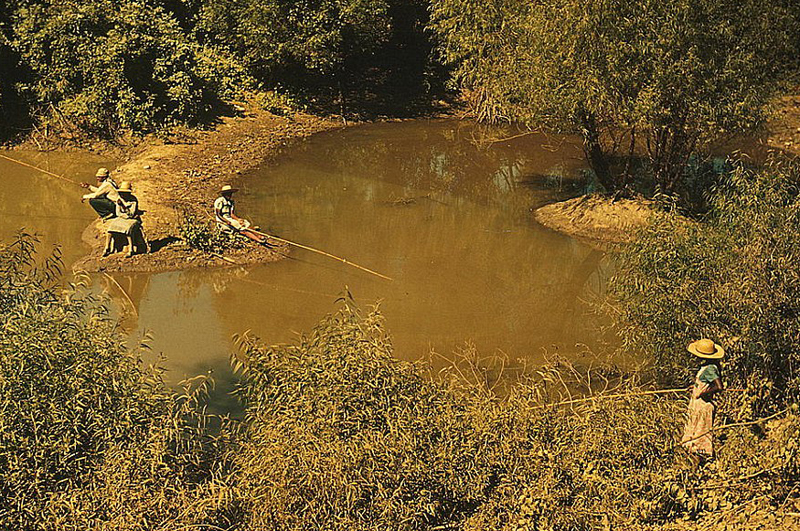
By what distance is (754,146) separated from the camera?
78.9 ft

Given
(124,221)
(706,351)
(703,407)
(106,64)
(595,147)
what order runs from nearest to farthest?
(703,407)
(706,351)
(124,221)
(595,147)
(106,64)

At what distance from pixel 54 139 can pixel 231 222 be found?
885 cm

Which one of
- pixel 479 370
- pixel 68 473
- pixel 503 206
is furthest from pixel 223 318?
pixel 503 206

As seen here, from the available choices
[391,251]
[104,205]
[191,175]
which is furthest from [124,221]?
[191,175]

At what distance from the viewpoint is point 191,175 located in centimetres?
2014

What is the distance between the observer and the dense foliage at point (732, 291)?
9031 millimetres

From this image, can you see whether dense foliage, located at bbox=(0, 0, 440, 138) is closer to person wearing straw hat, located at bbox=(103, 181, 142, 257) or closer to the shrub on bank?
person wearing straw hat, located at bbox=(103, 181, 142, 257)

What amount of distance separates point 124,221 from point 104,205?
2.12 feet

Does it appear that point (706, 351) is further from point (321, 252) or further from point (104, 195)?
point (104, 195)

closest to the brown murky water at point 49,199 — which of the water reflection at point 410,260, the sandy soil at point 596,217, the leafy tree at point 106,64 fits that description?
the leafy tree at point 106,64

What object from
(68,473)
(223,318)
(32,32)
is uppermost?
(32,32)

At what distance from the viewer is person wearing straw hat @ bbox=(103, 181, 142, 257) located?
14852 mm

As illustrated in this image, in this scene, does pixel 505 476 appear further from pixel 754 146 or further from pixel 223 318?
pixel 754 146

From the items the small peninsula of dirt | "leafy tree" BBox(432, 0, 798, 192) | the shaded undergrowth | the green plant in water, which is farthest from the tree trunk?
the shaded undergrowth
